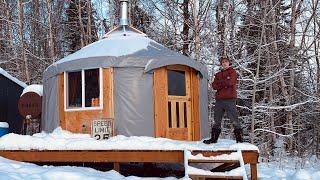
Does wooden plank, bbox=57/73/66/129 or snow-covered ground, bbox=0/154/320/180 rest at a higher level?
wooden plank, bbox=57/73/66/129

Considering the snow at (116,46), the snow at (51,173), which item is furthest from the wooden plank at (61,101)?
the snow at (51,173)

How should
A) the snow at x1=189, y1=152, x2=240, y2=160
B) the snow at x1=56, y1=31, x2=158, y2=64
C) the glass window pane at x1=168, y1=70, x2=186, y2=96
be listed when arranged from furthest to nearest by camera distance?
the snow at x1=56, y1=31, x2=158, y2=64
the glass window pane at x1=168, y1=70, x2=186, y2=96
the snow at x1=189, y1=152, x2=240, y2=160

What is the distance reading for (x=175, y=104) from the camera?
8.29m

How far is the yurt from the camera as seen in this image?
26.3 feet

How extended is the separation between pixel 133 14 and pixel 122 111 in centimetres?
1174

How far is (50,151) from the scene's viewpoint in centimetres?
697

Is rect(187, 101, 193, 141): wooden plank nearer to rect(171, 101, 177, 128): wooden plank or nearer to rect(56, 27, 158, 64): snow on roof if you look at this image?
rect(171, 101, 177, 128): wooden plank

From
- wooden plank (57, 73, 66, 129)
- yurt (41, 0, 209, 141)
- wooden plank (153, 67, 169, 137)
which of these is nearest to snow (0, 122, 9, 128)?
yurt (41, 0, 209, 141)

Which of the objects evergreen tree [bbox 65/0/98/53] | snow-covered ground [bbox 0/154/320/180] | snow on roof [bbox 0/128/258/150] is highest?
evergreen tree [bbox 65/0/98/53]

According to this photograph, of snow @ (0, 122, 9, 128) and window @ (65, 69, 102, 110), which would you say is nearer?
window @ (65, 69, 102, 110)

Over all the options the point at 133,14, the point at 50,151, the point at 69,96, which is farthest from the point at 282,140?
the point at 50,151

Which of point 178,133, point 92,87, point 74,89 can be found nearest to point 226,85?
point 178,133

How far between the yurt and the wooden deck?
1.09 meters

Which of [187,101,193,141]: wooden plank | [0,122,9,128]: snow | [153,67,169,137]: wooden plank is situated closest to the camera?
[153,67,169,137]: wooden plank
